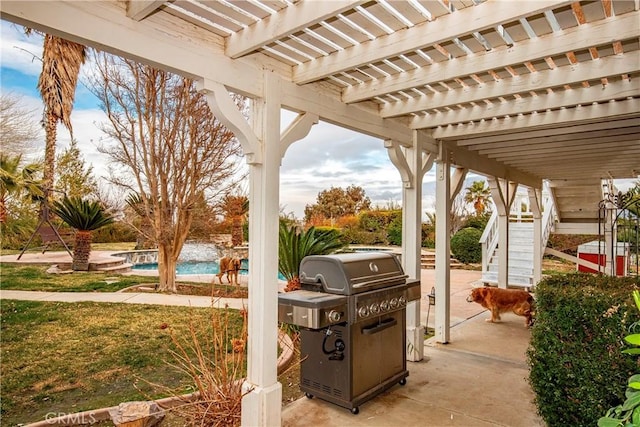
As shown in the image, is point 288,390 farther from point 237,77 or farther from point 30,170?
point 30,170

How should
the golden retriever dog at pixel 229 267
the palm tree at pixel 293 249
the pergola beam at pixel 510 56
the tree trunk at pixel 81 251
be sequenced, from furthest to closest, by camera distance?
Result: the golden retriever dog at pixel 229 267, the tree trunk at pixel 81 251, the palm tree at pixel 293 249, the pergola beam at pixel 510 56

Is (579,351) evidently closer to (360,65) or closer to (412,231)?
(412,231)

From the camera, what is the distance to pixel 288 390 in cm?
347

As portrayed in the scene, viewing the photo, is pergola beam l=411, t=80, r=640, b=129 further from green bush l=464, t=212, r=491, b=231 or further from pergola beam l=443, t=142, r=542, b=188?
green bush l=464, t=212, r=491, b=231

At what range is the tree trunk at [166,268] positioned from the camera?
7488 mm

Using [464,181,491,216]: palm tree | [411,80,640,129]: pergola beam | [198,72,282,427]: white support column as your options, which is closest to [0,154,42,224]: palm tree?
[198,72,282,427]: white support column

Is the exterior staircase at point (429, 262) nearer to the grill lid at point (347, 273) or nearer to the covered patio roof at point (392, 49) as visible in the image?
the covered patio roof at point (392, 49)

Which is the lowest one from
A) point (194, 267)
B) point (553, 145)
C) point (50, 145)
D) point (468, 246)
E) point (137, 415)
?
point (194, 267)

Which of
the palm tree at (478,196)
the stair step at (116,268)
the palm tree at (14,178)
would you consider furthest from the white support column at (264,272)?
the palm tree at (478,196)

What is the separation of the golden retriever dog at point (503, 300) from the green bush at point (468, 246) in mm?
8062

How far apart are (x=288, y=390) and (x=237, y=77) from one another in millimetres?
2682

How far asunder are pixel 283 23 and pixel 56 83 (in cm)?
750

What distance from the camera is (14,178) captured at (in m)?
5.74

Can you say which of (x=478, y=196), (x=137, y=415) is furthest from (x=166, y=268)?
(x=478, y=196)
